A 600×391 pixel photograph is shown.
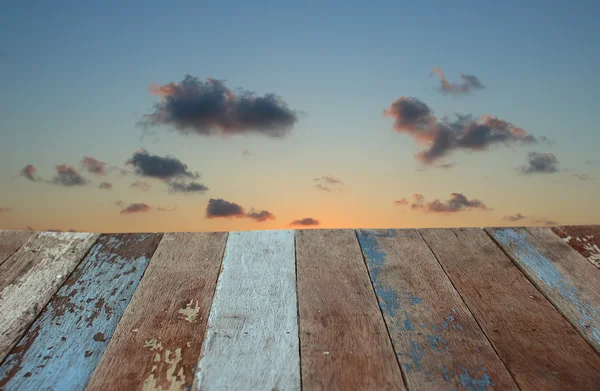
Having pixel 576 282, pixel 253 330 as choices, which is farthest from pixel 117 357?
pixel 576 282

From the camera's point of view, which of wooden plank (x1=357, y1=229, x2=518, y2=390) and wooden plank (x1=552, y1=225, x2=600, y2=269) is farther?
wooden plank (x1=552, y1=225, x2=600, y2=269)

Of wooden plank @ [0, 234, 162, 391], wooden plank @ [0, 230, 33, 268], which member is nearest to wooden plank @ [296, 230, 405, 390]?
wooden plank @ [0, 234, 162, 391]

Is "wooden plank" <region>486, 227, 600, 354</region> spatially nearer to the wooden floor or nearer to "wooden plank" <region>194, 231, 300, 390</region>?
the wooden floor

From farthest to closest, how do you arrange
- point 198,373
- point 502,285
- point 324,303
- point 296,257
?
point 296,257 < point 502,285 < point 324,303 < point 198,373

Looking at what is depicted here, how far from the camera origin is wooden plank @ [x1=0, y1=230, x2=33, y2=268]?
6.01 feet

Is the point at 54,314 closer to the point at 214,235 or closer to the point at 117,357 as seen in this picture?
the point at 117,357

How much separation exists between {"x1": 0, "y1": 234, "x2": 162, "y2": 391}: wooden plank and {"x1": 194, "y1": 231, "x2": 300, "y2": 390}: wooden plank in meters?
0.27

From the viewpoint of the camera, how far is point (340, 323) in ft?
4.42

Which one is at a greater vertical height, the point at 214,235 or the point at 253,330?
the point at 253,330

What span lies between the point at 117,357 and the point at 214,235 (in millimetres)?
721

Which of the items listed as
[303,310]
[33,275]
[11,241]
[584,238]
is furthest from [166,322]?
[584,238]

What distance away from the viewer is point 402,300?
1.47 metres

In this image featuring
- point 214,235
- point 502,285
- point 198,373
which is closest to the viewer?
point 198,373

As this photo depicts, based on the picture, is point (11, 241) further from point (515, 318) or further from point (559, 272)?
point (559, 272)
